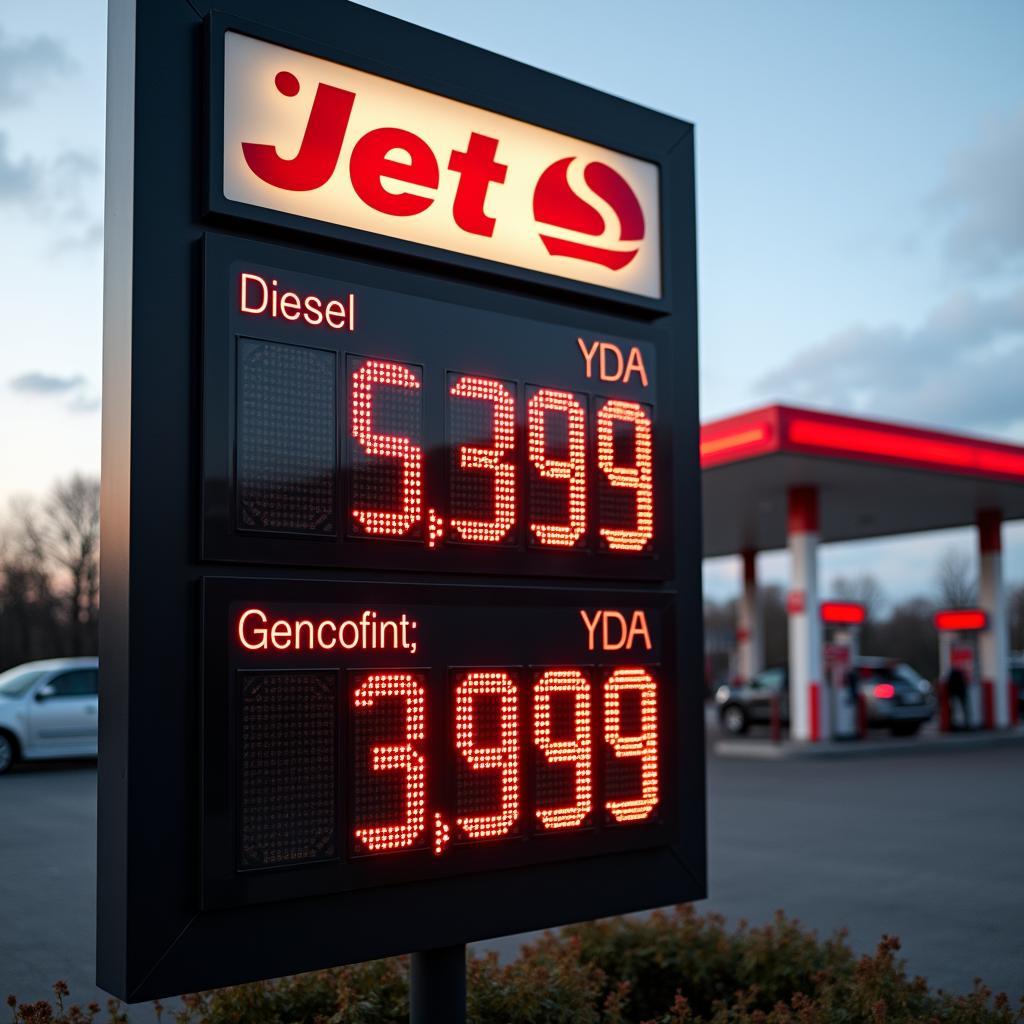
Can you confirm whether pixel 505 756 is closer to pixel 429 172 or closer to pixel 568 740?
pixel 568 740

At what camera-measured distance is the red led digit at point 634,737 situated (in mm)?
4578

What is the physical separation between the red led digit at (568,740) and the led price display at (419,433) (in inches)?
16.9

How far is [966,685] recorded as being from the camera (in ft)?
84.2

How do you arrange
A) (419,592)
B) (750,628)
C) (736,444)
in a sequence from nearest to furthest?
(419,592) < (736,444) < (750,628)

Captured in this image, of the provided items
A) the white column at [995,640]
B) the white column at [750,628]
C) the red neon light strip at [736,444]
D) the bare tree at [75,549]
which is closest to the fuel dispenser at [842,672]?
the white column at [995,640]

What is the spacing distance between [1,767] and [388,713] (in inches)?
661

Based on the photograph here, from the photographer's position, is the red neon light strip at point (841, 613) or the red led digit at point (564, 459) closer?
the red led digit at point (564, 459)

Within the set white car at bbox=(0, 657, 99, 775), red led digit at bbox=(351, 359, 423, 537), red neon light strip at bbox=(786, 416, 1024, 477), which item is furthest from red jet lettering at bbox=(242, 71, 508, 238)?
white car at bbox=(0, 657, 99, 775)

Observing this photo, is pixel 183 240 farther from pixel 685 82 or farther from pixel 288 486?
→ pixel 685 82

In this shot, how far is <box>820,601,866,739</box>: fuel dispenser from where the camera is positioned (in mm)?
22719

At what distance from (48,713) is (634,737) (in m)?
16.5

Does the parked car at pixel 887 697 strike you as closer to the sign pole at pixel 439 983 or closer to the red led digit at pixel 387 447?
the sign pole at pixel 439 983

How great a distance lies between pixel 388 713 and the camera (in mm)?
3951

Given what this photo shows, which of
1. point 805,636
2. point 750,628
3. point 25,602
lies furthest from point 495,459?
point 25,602
